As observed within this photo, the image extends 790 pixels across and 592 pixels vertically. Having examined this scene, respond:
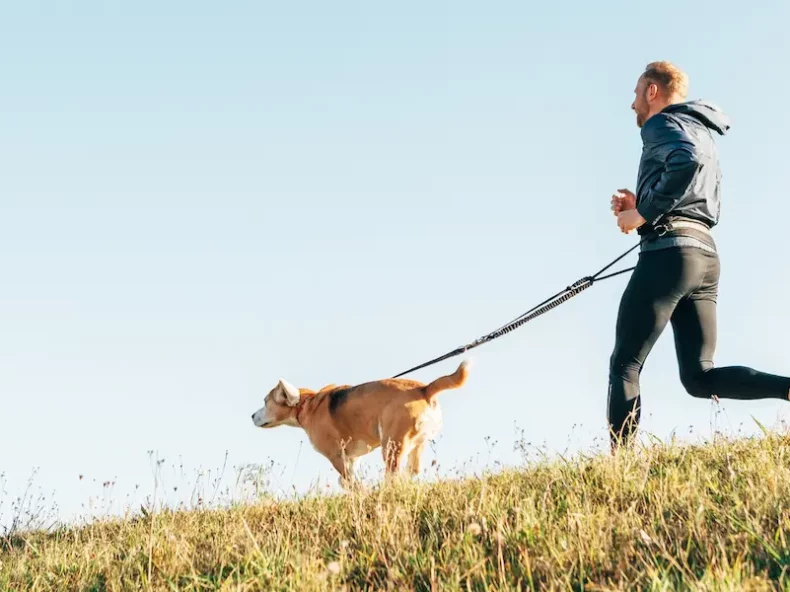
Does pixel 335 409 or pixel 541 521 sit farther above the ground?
pixel 335 409

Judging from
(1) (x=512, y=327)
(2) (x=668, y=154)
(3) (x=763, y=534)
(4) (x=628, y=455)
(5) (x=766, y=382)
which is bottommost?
(3) (x=763, y=534)

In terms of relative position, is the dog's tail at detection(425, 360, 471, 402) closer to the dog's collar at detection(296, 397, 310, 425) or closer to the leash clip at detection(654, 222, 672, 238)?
the dog's collar at detection(296, 397, 310, 425)

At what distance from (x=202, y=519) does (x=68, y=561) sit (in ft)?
3.38

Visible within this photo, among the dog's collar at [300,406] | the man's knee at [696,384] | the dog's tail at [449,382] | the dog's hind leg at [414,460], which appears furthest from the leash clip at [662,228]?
the dog's collar at [300,406]

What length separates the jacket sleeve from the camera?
16.4 ft

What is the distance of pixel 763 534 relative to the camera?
11.5 feet

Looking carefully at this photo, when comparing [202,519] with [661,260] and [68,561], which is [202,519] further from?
[661,260]

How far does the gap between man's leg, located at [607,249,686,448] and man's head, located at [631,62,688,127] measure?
1014 mm

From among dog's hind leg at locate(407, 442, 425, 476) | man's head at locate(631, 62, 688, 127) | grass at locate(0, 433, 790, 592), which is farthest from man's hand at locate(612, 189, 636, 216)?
dog's hind leg at locate(407, 442, 425, 476)

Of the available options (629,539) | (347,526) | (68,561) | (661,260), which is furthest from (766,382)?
(68,561)

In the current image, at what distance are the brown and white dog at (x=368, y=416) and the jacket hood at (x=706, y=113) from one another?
277 centimetres

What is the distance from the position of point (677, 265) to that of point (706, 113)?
1.01 meters

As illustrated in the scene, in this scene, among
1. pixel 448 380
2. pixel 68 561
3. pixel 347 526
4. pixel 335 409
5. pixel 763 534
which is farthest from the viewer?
pixel 335 409

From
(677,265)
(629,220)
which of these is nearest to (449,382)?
(629,220)
